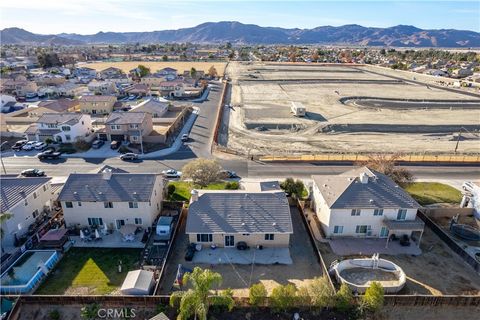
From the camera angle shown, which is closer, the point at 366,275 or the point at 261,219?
the point at 366,275

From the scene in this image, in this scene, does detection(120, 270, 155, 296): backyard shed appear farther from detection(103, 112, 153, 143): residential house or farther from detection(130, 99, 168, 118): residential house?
detection(130, 99, 168, 118): residential house

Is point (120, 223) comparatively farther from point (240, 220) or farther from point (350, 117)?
point (350, 117)

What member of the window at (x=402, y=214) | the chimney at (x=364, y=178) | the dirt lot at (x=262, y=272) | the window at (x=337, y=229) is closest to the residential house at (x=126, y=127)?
the dirt lot at (x=262, y=272)

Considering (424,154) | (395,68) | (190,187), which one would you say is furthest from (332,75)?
(190,187)

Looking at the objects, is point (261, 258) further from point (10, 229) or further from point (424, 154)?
point (424, 154)

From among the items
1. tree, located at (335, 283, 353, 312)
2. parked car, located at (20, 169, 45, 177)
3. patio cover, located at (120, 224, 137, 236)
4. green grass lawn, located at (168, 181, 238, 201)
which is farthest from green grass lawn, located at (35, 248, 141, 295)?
parked car, located at (20, 169, 45, 177)

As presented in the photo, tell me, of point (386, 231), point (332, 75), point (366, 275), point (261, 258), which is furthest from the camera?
point (332, 75)

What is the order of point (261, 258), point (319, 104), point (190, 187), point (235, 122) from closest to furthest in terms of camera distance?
1. point (261, 258)
2. point (190, 187)
3. point (235, 122)
4. point (319, 104)
